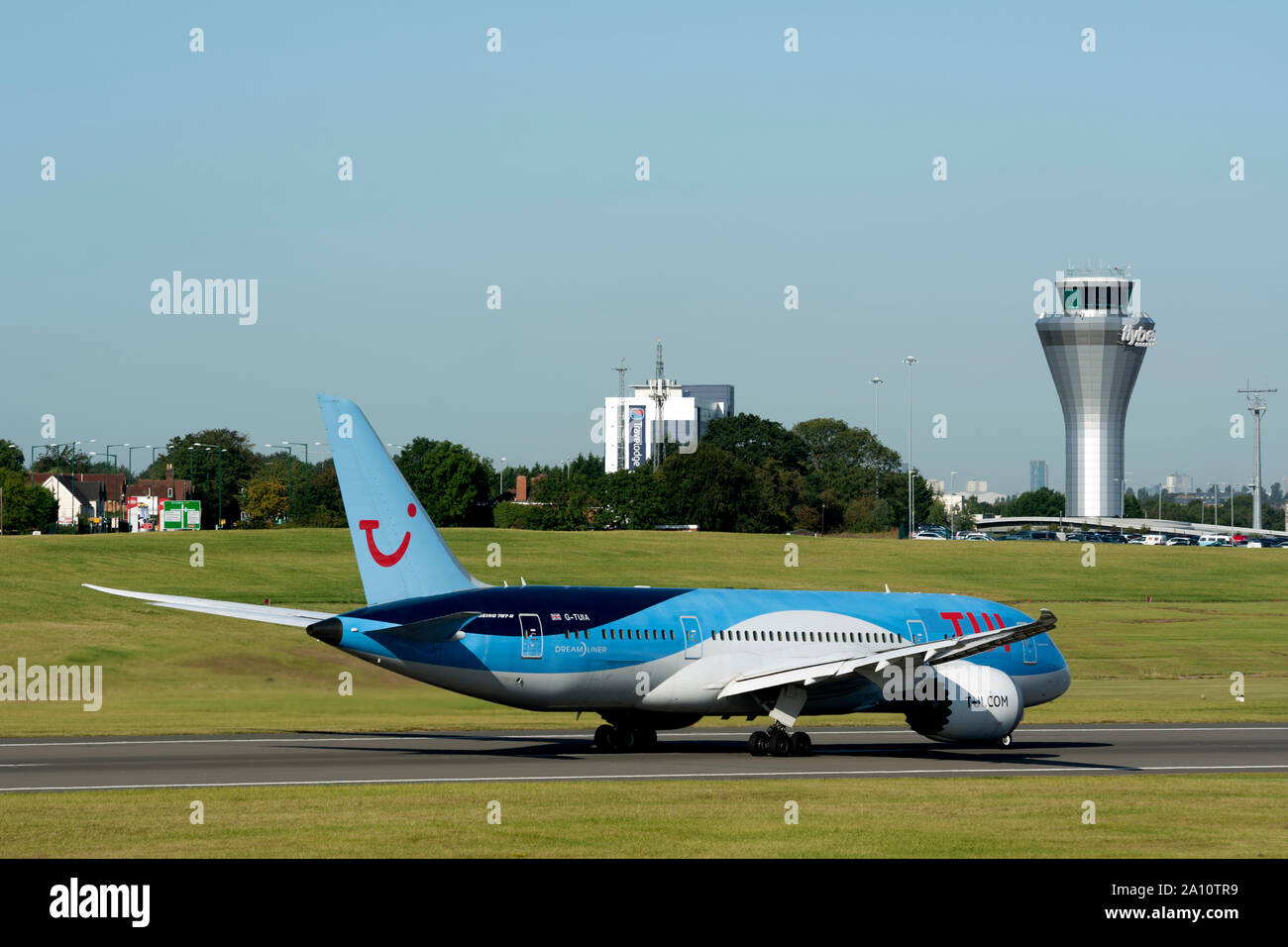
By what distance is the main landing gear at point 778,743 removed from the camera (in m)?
37.5

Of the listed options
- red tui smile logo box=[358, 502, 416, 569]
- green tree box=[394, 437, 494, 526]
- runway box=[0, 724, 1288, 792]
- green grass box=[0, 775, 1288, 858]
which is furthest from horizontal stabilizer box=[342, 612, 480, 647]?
green tree box=[394, 437, 494, 526]

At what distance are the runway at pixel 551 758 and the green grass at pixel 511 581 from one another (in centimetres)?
385

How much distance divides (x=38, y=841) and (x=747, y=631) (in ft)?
68.8

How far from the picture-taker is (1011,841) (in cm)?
2236

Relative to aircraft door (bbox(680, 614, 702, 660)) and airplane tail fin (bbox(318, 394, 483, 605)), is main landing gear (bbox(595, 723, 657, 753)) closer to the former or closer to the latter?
aircraft door (bbox(680, 614, 702, 660))

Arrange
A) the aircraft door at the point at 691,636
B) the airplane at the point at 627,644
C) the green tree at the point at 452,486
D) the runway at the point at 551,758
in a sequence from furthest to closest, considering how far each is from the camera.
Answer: the green tree at the point at 452,486, the aircraft door at the point at 691,636, the airplane at the point at 627,644, the runway at the point at 551,758

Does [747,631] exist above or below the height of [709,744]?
above

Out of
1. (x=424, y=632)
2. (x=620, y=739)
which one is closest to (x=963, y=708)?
(x=620, y=739)

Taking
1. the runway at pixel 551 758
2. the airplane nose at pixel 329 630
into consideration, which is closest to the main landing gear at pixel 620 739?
the runway at pixel 551 758

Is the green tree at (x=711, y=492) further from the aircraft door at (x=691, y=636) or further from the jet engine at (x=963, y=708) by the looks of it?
the aircraft door at (x=691, y=636)
